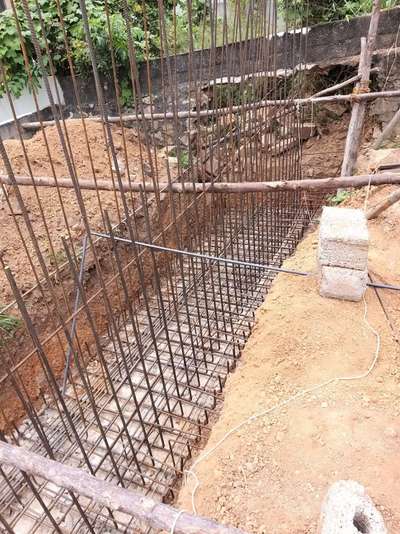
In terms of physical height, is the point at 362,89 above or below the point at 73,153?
above

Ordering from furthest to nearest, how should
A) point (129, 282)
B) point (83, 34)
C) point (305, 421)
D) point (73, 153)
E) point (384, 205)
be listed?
1. point (83, 34)
2. point (73, 153)
3. point (129, 282)
4. point (384, 205)
5. point (305, 421)

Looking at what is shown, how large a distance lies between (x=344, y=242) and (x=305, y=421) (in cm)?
154

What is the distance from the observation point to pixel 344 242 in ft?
11.1

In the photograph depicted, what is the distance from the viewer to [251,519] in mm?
2375

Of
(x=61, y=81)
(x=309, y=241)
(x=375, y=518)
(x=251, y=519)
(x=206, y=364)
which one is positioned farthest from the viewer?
(x=61, y=81)

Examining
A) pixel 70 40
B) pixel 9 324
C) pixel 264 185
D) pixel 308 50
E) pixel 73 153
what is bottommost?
pixel 9 324

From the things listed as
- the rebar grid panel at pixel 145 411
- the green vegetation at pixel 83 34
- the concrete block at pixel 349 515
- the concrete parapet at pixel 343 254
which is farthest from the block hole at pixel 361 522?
the green vegetation at pixel 83 34

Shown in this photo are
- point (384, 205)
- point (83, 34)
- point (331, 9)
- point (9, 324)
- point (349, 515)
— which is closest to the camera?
point (349, 515)

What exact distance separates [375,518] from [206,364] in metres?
2.55

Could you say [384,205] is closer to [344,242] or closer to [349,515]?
[344,242]

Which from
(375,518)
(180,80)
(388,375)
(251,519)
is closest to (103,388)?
(251,519)

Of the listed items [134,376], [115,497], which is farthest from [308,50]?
[115,497]

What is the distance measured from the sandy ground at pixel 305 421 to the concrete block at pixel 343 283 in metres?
0.09

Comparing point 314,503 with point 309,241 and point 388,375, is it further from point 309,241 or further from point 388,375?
A: point 309,241
